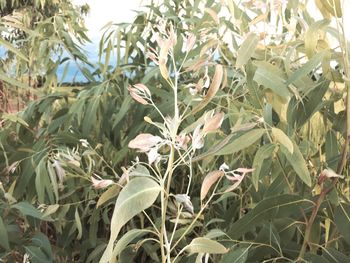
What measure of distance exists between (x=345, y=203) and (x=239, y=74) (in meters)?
0.31

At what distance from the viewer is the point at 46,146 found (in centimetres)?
119

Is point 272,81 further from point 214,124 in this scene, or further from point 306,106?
point 214,124

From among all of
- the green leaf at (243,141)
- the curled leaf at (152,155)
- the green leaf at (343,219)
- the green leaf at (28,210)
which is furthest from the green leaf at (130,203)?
the green leaf at (28,210)

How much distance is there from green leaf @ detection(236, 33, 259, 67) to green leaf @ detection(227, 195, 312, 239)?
0.17m

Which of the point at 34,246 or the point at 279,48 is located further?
the point at 34,246

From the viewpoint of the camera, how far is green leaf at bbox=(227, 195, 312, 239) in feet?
2.27

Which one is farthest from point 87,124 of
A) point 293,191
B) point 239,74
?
point 293,191

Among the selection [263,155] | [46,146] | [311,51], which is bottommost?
[46,146]

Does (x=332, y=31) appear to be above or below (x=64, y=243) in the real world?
above

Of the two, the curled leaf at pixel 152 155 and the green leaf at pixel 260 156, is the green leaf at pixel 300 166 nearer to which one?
the green leaf at pixel 260 156

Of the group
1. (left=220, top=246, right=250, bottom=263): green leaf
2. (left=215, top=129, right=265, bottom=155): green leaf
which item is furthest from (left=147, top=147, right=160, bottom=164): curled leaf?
(left=220, top=246, right=250, bottom=263): green leaf

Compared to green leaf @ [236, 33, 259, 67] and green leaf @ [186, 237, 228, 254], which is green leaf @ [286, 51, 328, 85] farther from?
green leaf @ [186, 237, 228, 254]

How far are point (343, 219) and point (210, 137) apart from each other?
0.27 meters

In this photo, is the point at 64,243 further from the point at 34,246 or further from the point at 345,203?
the point at 345,203
